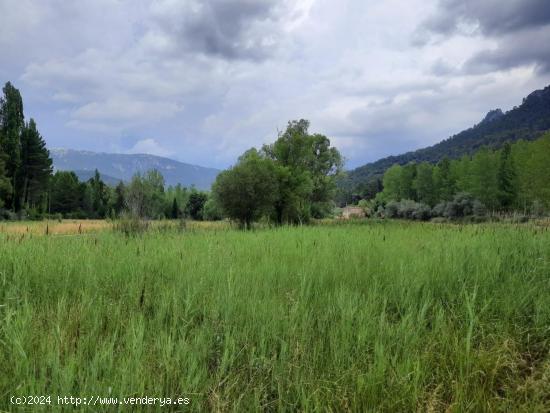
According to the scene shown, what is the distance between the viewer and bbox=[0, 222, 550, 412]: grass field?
7.38 ft

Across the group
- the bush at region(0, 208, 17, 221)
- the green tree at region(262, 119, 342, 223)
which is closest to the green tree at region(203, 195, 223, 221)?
the green tree at region(262, 119, 342, 223)

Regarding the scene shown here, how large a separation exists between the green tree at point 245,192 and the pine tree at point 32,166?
47.1 meters

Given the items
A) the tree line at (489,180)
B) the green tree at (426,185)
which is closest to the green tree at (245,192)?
the tree line at (489,180)

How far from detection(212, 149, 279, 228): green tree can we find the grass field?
28231 mm

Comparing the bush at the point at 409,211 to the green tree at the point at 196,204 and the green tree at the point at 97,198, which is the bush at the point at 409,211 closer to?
the green tree at the point at 196,204

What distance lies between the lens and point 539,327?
3230 mm

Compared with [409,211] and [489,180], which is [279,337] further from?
[489,180]

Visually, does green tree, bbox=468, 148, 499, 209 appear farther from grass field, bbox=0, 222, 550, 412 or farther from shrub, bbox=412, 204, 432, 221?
grass field, bbox=0, 222, 550, 412

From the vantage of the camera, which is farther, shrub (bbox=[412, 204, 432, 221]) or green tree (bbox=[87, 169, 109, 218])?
green tree (bbox=[87, 169, 109, 218])

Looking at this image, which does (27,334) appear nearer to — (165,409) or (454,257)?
(165,409)

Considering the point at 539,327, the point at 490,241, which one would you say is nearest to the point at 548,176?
the point at 490,241

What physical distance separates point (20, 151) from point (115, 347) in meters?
73.3

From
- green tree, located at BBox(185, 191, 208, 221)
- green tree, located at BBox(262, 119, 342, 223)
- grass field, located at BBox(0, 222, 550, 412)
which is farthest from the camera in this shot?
green tree, located at BBox(185, 191, 208, 221)

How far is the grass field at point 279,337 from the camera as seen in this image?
225 centimetres
